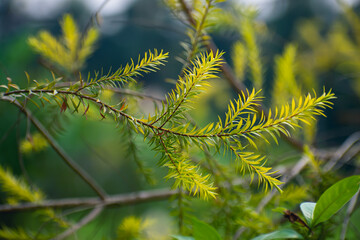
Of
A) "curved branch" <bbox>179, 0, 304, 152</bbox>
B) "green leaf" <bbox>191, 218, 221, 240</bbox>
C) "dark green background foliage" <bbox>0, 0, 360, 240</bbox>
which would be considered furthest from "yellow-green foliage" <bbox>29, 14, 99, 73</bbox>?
"green leaf" <bbox>191, 218, 221, 240</bbox>

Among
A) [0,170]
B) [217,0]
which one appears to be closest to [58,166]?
[0,170]

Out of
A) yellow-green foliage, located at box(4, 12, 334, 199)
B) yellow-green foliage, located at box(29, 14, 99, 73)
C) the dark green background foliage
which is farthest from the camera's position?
yellow-green foliage, located at box(29, 14, 99, 73)

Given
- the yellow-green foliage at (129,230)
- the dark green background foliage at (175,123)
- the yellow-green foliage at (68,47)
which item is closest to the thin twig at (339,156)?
the dark green background foliage at (175,123)

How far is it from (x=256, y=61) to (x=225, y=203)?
→ 24 cm

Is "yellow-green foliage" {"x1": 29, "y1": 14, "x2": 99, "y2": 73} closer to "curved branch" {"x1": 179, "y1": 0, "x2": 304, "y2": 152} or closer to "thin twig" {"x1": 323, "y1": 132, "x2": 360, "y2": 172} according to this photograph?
"curved branch" {"x1": 179, "y1": 0, "x2": 304, "y2": 152}

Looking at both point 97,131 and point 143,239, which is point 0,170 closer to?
point 143,239

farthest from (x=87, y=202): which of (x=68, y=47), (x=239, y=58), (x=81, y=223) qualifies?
(x=239, y=58)

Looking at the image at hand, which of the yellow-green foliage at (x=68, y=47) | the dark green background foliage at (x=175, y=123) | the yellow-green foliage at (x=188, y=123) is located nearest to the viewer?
the yellow-green foliage at (x=188, y=123)

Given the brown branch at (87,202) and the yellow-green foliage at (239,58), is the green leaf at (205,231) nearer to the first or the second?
the brown branch at (87,202)

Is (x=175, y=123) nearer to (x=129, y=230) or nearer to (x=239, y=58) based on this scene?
(x=129, y=230)

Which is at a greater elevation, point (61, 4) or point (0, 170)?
point (61, 4)

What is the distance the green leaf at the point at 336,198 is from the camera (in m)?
0.19

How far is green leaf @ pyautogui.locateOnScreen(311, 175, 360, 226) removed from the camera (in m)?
0.19

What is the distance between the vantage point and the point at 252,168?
0.56ft
